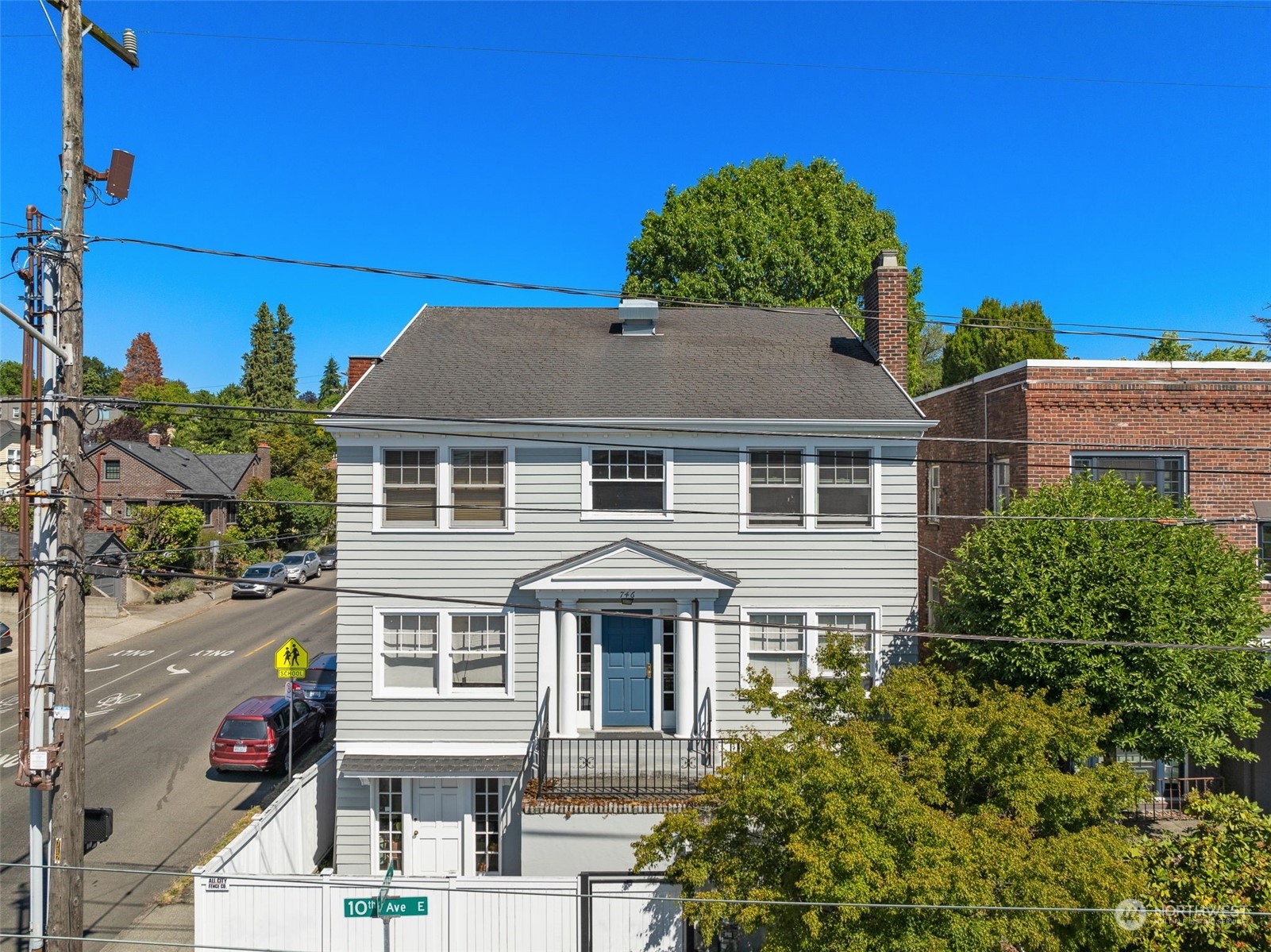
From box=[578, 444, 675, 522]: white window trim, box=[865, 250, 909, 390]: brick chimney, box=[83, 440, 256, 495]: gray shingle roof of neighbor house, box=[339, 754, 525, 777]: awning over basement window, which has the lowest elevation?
box=[339, 754, 525, 777]: awning over basement window

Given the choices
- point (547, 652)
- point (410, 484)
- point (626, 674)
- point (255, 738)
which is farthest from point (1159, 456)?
point (255, 738)

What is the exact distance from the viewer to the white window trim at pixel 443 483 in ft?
47.5

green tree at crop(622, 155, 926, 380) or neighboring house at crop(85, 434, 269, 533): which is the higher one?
green tree at crop(622, 155, 926, 380)

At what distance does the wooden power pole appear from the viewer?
344 inches

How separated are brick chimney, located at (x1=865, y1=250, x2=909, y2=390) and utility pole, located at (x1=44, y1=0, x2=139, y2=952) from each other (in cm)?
1311

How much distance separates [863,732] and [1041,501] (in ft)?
17.1

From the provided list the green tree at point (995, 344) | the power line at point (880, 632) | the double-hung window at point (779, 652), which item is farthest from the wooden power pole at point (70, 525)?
the green tree at point (995, 344)

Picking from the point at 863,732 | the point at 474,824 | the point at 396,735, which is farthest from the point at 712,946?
the point at 396,735

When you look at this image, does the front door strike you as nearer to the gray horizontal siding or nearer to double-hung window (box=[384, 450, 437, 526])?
the gray horizontal siding

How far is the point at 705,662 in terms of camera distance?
14328 millimetres

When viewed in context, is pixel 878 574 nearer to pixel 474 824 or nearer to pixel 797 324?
pixel 797 324

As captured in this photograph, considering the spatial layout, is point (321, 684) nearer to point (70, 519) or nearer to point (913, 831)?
point (70, 519)

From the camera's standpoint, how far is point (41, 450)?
8.93 metres

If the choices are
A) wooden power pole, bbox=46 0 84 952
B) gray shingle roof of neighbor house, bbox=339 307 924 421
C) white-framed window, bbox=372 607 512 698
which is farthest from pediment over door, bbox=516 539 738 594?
wooden power pole, bbox=46 0 84 952
